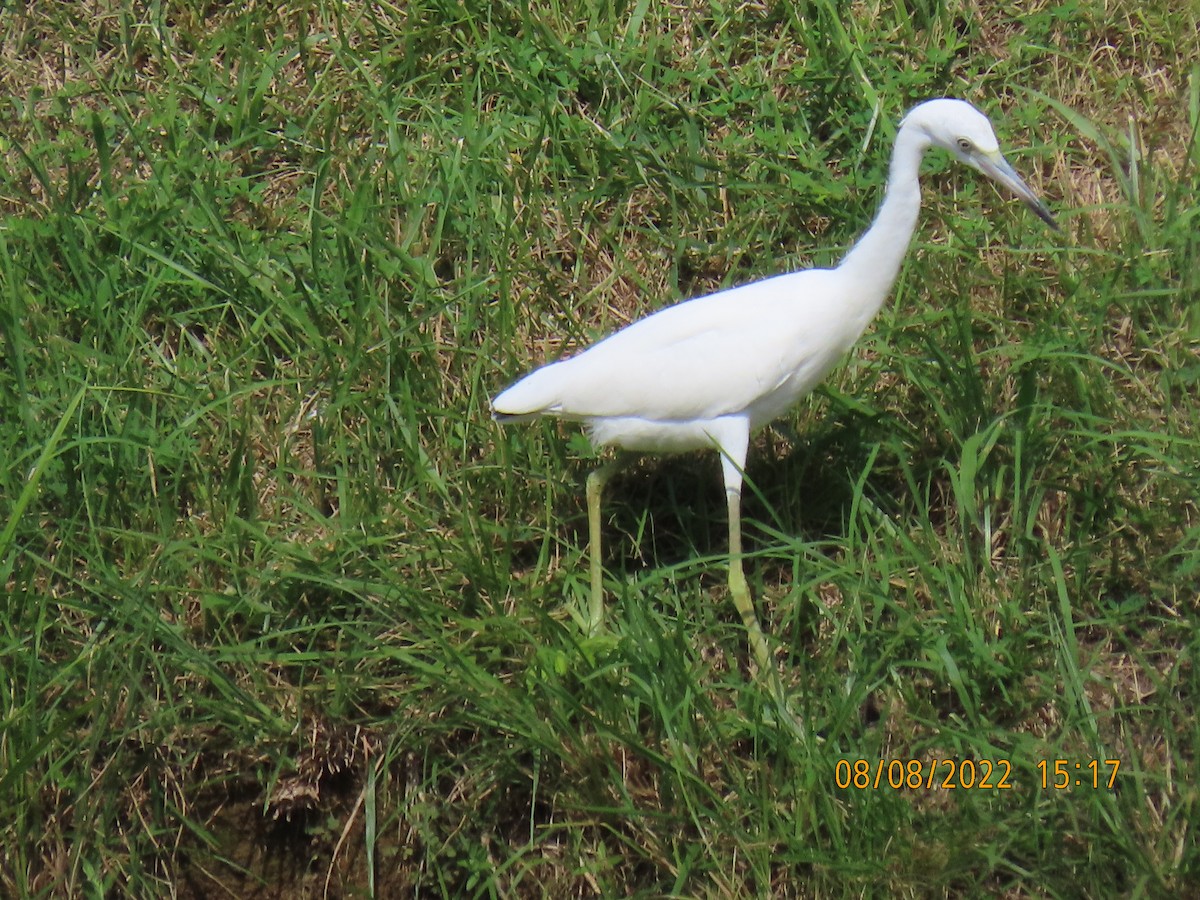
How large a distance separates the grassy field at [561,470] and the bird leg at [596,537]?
8 centimetres

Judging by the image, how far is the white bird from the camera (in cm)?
296

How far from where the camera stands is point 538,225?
3.88 metres

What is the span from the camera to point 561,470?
3494 mm

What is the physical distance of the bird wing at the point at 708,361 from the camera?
3.02m

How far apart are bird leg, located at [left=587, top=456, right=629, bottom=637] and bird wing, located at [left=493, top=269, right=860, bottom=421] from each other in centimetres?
21

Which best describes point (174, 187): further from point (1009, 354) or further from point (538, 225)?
point (1009, 354)

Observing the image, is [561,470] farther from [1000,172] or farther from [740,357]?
[1000,172]

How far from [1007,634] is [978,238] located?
129 cm

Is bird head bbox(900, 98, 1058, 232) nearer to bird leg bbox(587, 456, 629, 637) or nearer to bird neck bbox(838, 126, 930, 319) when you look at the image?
bird neck bbox(838, 126, 930, 319)

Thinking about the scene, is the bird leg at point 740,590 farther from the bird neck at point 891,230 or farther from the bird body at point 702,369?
the bird neck at point 891,230
